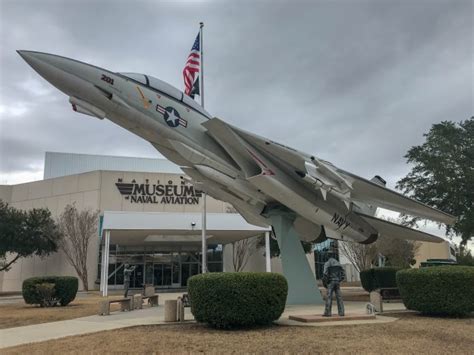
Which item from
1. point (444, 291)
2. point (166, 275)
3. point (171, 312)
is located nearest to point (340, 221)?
point (444, 291)

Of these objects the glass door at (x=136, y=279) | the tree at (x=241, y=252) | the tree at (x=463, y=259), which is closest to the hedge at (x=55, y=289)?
the glass door at (x=136, y=279)

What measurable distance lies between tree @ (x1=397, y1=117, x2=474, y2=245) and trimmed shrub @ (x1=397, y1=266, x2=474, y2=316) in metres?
12.2

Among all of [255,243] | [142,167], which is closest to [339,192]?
[255,243]

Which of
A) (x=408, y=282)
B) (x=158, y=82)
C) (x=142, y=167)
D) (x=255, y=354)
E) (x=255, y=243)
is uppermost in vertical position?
(x=142, y=167)

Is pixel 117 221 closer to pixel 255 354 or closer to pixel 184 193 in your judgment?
pixel 184 193

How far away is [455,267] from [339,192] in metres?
3.95

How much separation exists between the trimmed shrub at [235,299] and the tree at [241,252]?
93.3 ft

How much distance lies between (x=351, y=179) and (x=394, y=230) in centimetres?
503

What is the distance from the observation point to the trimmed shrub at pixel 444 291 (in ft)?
35.4

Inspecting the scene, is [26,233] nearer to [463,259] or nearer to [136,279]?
[136,279]

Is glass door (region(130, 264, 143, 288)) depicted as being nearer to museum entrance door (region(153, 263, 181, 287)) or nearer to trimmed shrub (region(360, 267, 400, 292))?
museum entrance door (region(153, 263, 181, 287))

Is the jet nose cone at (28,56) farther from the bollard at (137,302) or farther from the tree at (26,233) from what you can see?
the tree at (26,233)

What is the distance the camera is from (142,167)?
5816cm

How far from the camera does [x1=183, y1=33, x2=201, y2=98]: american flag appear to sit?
17375 mm
